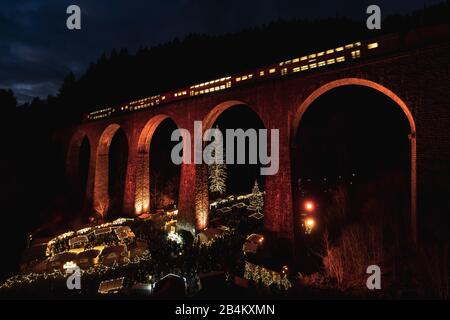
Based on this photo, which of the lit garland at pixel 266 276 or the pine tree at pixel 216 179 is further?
the pine tree at pixel 216 179

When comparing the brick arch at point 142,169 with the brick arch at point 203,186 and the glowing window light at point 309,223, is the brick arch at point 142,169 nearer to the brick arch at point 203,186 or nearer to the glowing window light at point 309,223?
the brick arch at point 203,186

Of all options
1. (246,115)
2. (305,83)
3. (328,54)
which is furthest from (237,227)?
(246,115)

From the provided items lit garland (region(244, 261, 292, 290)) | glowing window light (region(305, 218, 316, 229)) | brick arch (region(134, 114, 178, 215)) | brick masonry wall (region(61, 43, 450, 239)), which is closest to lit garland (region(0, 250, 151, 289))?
brick masonry wall (region(61, 43, 450, 239))

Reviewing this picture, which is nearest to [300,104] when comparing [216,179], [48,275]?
[48,275]

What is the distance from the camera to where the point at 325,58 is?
9.32 m

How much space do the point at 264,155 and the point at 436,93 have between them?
5.70m

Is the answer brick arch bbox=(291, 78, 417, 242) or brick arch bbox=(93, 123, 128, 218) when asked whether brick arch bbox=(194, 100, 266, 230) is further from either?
brick arch bbox=(93, 123, 128, 218)

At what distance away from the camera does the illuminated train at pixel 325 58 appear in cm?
775

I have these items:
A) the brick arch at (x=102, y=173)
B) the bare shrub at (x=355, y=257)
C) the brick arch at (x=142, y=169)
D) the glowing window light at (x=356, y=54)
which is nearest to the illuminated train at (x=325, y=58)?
the glowing window light at (x=356, y=54)

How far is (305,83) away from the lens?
381 inches

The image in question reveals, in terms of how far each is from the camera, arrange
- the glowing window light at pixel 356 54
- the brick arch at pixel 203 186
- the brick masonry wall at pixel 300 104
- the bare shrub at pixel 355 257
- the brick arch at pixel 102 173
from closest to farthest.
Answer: the brick masonry wall at pixel 300 104, the bare shrub at pixel 355 257, the glowing window light at pixel 356 54, the brick arch at pixel 203 186, the brick arch at pixel 102 173

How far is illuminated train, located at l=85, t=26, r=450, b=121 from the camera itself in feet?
25.4

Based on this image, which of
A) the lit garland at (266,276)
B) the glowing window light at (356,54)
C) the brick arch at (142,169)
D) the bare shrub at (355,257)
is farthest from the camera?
the brick arch at (142,169)
